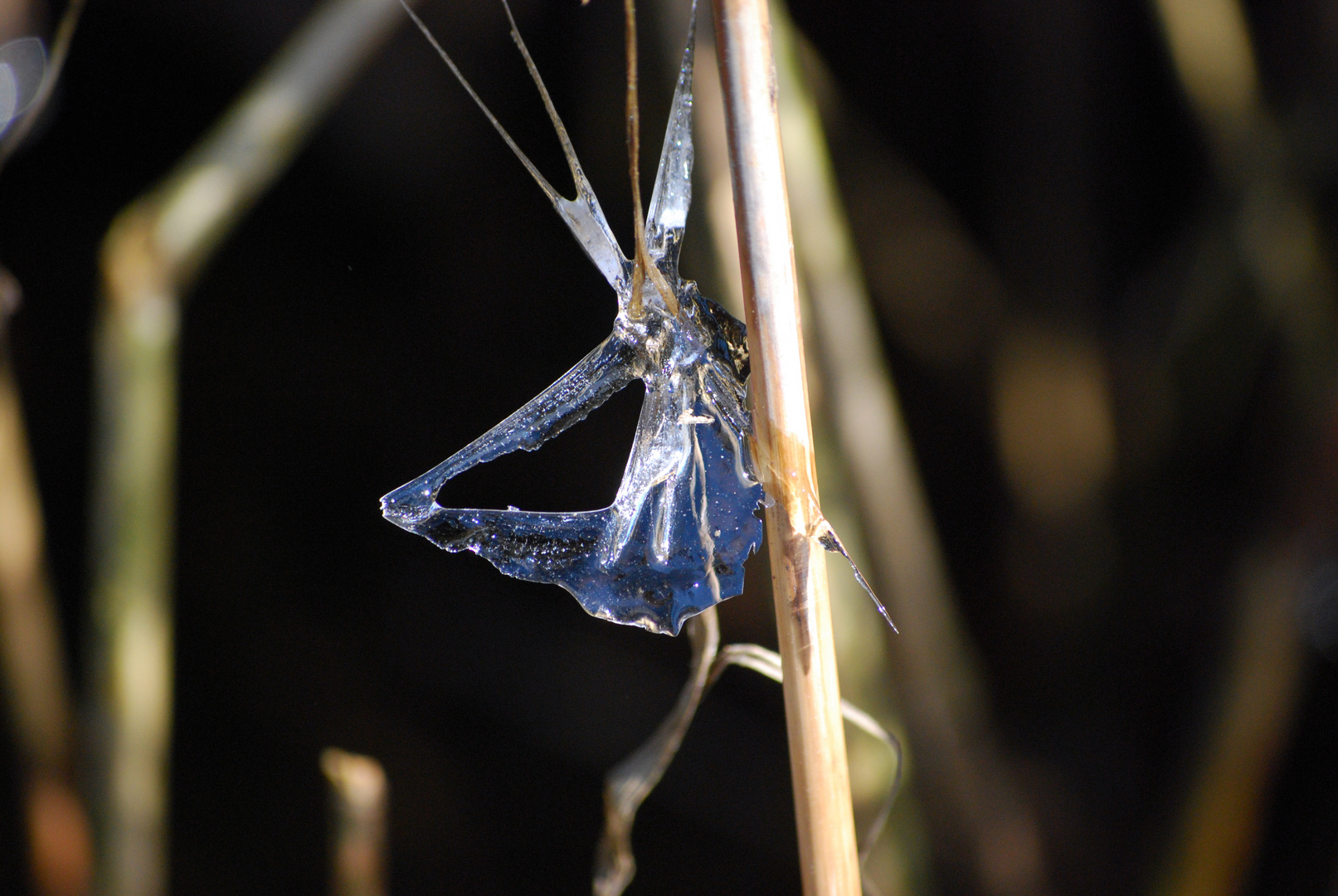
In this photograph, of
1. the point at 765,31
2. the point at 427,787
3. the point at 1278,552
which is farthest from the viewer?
the point at 427,787

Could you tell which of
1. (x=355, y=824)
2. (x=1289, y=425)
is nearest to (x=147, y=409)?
(x=355, y=824)

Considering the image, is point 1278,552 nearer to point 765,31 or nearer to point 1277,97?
point 1277,97

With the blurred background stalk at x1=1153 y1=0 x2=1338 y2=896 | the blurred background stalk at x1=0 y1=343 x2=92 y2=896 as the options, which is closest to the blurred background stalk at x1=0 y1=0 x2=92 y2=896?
the blurred background stalk at x1=0 y1=343 x2=92 y2=896

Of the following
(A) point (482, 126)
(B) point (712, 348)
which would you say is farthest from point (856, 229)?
(B) point (712, 348)

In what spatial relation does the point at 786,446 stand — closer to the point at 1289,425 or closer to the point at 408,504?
the point at 408,504

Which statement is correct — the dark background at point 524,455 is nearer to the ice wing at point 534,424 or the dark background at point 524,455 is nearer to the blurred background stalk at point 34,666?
the blurred background stalk at point 34,666

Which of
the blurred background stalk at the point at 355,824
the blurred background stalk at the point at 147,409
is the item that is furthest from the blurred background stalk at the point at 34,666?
the blurred background stalk at the point at 355,824
